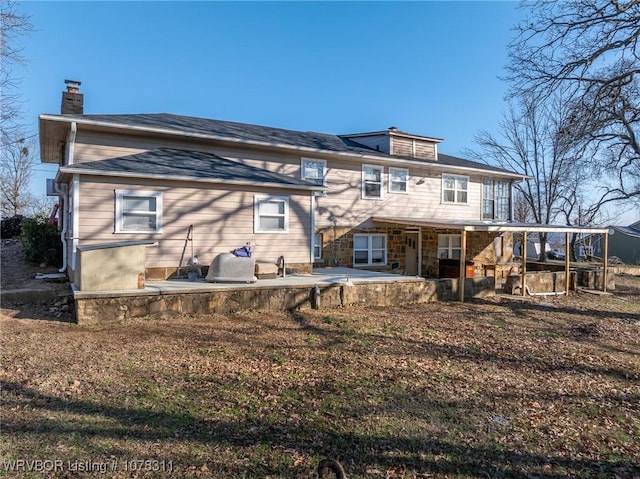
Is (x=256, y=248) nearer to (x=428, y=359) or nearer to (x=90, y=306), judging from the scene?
(x=90, y=306)

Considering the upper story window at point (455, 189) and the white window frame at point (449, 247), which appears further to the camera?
the upper story window at point (455, 189)

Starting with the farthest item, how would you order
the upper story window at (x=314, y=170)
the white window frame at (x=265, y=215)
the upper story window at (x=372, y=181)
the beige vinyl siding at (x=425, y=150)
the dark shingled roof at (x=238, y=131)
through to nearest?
1. the beige vinyl siding at (x=425, y=150)
2. the upper story window at (x=372, y=181)
3. the upper story window at (x=314, y=170)
4. the dark shingled roof at (x=238, y=131)
5. the white window frame at (x=265, y=215)

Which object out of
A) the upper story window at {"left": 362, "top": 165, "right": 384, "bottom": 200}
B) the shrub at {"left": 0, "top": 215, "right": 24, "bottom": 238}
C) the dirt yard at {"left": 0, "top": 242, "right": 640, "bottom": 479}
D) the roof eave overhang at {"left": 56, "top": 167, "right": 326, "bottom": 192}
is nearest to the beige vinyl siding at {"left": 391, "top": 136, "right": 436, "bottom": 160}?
the upper story window at {"left": 362, "top": 165, "right": 384, "bottom": 200}

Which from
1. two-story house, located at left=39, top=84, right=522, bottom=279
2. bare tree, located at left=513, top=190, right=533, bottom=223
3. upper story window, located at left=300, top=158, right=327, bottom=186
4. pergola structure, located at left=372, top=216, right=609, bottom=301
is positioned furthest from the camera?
bare tree, located at left=513, top=190, right=533, bottom=223

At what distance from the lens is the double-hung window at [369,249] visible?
15.4 m

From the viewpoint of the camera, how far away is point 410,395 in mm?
4793

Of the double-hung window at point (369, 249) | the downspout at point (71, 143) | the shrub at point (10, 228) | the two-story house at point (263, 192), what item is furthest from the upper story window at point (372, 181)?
the shrub at point (10, 228)

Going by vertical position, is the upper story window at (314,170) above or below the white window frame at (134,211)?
above

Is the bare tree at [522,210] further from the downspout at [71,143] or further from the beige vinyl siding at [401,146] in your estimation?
the downspout at [71,143]

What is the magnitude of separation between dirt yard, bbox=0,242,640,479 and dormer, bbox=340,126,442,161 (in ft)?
33.3

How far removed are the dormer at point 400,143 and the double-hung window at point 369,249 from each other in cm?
351

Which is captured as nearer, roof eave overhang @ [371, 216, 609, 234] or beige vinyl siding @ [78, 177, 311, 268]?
beige vinyl siding @ [78, 177, 311, 268]

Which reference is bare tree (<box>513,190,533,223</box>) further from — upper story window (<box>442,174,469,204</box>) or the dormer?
the dormer

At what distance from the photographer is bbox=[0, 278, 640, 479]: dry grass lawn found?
3.41 metres
